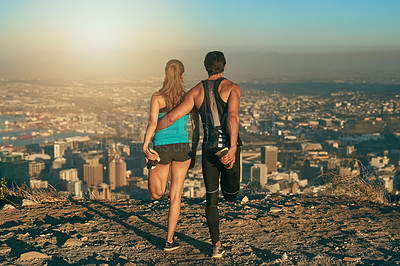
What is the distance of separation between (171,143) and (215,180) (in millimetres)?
546

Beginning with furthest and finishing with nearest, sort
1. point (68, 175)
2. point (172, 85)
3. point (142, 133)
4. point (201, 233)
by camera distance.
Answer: point (142, 133) → point (68, 175) → point (201, 233) → point (172, 85)

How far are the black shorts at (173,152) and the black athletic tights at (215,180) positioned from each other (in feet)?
0.66

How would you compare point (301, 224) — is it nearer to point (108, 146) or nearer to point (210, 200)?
point (210, 200)

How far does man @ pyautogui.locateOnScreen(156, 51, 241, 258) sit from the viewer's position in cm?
381

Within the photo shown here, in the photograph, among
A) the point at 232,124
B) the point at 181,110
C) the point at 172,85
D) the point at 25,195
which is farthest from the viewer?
the point at 25,195

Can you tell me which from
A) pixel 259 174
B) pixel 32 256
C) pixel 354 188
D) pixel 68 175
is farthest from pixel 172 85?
pixel 68 175

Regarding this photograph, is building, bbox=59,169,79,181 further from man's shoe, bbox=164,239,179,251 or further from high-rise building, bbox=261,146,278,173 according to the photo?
man's shoe, bbox=164,239,179,251

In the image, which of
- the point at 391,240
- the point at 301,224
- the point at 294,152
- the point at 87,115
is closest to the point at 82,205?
the point at 301,224

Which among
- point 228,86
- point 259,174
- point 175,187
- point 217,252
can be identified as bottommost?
point 259,174

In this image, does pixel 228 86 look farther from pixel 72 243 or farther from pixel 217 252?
pixel 72 243

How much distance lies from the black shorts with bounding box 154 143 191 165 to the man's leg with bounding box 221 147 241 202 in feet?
1.33

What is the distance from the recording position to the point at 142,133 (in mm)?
33125

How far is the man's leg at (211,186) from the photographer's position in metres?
3.97

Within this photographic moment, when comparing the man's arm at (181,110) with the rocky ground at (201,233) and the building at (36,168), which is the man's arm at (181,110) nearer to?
the rocky ground at (201,233)
